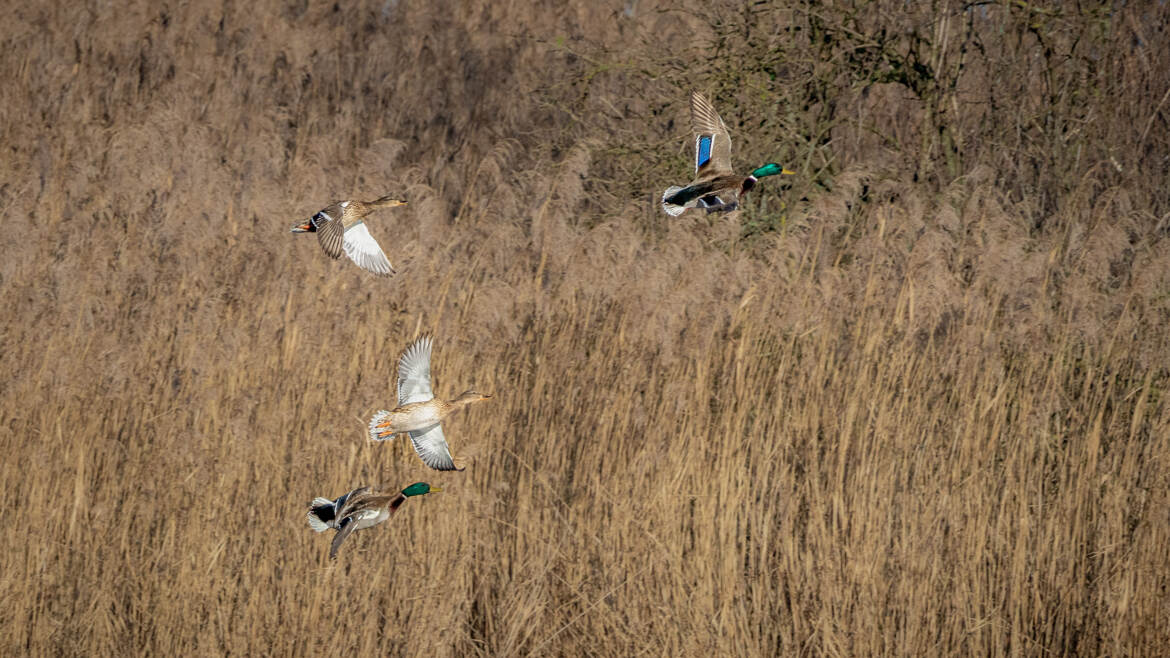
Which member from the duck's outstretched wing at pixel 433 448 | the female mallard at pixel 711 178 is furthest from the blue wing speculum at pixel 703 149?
the duck's outstretched wing at pixel 433 448

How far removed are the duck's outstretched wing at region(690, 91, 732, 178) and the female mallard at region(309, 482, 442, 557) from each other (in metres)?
0.95

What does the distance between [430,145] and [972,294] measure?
597 cm

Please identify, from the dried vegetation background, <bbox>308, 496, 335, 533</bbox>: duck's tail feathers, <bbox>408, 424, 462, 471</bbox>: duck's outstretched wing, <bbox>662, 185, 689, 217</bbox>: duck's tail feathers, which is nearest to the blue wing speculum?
<bbox>662, 185, 689, 217</bbox>: duck's tail feathers

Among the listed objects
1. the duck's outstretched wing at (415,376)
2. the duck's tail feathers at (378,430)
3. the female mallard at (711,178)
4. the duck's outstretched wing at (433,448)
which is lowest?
the duck's tail feathers at (378,430)

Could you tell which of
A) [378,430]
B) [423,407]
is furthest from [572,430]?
[378,430]

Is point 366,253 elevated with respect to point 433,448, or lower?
elevated

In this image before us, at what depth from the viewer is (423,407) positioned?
119 inches

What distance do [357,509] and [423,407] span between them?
27cm

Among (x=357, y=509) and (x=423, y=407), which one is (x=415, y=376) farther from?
(x=357, y=509)

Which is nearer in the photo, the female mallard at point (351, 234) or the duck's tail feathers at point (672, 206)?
the duck's tail feathers at point (672, 206)

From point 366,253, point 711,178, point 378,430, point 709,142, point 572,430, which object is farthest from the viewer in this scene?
point 572,430

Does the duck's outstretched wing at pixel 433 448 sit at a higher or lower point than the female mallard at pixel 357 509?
higher

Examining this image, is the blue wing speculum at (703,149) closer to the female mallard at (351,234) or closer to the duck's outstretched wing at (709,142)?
the duck's outstretched wing at (709,142)

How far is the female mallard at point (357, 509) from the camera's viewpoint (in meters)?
2.89
